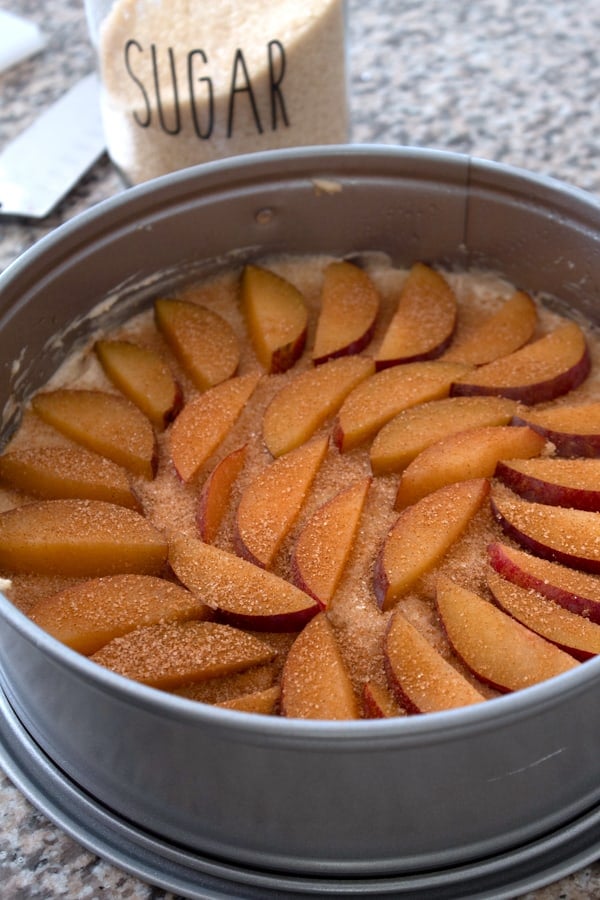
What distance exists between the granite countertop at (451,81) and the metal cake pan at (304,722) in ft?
1.03

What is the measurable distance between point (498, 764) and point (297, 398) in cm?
51

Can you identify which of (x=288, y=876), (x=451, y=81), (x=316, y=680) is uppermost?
(x=451, y=81)

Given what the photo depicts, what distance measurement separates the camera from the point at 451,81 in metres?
1.73

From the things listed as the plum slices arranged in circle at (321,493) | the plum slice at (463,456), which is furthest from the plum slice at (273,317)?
the plum slice at (463,456)

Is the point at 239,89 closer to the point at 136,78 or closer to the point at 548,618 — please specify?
the point at 136,78

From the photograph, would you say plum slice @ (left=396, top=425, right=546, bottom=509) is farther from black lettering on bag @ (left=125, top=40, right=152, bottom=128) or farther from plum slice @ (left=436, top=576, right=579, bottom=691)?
black lettering on bag @ (left=125, top=40, right=152, bottom=128)

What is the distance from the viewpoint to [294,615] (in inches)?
37.0

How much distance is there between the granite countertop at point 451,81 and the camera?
158 cm

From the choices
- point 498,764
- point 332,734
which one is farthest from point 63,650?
point 498,764

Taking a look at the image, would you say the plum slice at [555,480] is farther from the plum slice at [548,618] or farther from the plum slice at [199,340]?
the plum slice at [199,340]

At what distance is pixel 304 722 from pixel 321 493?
0.41 meters

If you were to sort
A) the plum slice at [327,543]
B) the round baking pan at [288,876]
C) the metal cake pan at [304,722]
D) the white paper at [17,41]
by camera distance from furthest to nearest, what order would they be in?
the white paper at [17,41], the plum slice at [327,543], the round baking pan at [288,876], the metal cake pan at [304,722]

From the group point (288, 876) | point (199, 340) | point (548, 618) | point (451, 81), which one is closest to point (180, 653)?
point (288, 876)

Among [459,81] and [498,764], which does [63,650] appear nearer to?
[498,764]
